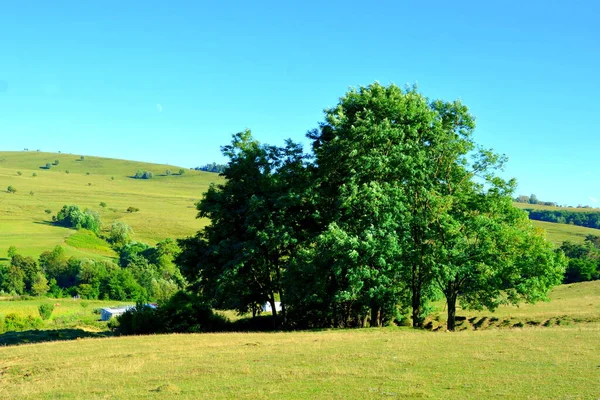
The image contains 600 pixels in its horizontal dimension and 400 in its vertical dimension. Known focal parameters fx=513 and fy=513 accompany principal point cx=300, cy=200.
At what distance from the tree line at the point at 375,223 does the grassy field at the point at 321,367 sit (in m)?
7.61

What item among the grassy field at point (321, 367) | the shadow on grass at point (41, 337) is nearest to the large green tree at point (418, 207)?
the grassy field at point (321, 367)

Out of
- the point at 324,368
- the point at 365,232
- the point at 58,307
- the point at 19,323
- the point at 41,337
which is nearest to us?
the point at 324,368

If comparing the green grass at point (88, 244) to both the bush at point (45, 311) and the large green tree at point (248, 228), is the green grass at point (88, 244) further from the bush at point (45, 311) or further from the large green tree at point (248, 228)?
the large green tree at point (248, 228)

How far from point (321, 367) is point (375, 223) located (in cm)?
1942

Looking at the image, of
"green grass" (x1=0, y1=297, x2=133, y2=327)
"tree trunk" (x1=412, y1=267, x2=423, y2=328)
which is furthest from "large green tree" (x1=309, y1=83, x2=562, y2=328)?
"green grass" (x1=0, y1=297, x2=133, y2=327)

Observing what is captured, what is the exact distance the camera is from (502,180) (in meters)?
44.1

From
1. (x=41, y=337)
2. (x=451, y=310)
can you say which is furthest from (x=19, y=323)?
(x=451, y=310)

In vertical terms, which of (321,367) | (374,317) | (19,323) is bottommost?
(19,323)

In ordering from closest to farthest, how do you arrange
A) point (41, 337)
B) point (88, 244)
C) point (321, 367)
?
point (321, 367), point (41, 337), point (88, 244)

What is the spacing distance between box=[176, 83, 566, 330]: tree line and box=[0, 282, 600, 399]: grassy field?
7.61m

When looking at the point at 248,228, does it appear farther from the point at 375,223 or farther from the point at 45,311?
the point at 45,311

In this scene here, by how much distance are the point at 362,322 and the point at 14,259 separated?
5179 inches

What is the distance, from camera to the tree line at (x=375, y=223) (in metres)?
40.5

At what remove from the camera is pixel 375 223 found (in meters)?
41.4
